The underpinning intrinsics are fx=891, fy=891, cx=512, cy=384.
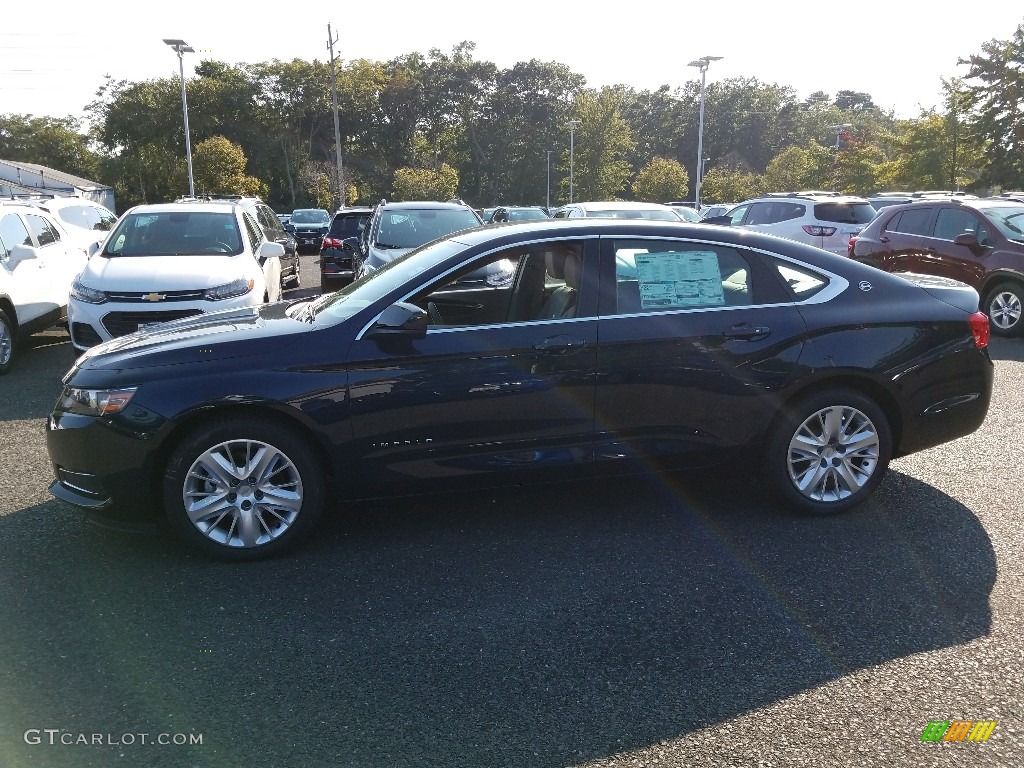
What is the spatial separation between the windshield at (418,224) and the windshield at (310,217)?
2238cm

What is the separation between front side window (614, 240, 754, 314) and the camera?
486 cm

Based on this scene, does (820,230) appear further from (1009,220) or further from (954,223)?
(1009,220)

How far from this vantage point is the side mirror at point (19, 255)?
9.66m

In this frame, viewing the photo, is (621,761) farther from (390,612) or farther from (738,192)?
(738,192)

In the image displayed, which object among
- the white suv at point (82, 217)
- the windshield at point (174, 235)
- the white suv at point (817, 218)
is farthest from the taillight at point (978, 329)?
the white suv at point (82, 217)

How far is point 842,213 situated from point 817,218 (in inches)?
20.8

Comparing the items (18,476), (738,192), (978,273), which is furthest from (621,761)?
(738,192)

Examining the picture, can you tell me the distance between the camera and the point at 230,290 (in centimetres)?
881

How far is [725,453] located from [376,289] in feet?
7.05

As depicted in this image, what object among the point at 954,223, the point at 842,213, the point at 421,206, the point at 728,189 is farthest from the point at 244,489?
the point at 728,189

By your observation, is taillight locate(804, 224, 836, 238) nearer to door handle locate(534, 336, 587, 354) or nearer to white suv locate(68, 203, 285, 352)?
white suv locate(68, 203, 285, 352)

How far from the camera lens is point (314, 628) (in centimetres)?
382

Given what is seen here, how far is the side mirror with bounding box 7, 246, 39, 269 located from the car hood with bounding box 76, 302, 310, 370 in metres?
5.63

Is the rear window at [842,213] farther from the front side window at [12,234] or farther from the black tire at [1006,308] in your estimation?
the front side window at [12,234]
